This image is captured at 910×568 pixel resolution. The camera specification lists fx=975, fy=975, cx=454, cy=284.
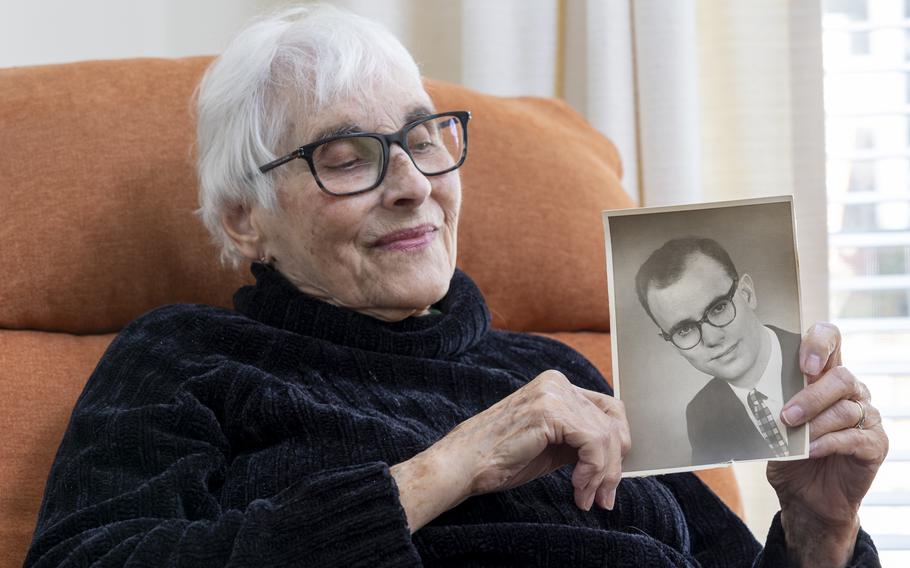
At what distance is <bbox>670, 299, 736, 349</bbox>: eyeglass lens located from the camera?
1.00 metres

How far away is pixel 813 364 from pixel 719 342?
0.10 m

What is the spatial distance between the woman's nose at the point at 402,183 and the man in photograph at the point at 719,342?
0.36m

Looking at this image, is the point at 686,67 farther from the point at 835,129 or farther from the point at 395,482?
the point at 395,482

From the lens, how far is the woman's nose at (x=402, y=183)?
4.07 ft

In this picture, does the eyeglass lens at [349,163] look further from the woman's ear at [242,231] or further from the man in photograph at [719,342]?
the man in photograph at [719,342]

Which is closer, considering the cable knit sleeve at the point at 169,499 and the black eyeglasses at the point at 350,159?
the cable knit sleeve at the point at 169,499

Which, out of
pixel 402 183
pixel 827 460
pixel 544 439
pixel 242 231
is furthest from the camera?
pixel 242 231

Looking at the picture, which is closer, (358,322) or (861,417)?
(861,417)

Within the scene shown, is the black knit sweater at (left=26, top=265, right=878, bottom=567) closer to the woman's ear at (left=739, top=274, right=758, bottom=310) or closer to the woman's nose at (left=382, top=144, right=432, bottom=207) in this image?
the woman's nose at (left=382, top=144, right=432, bottom=207)

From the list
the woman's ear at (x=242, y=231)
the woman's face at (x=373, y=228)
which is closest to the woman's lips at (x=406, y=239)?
the woman's face at (x=373, y=228)

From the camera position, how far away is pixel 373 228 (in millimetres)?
1246

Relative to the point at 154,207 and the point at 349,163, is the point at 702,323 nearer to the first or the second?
the point at 349,163

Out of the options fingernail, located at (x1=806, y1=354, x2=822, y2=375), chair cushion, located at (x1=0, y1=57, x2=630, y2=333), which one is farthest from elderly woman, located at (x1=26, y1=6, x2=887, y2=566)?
chair cushion, located at (x1=0, y1=57, x2=630, y2=333)

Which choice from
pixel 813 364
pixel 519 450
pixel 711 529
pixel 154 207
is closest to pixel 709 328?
pixel 813 364
